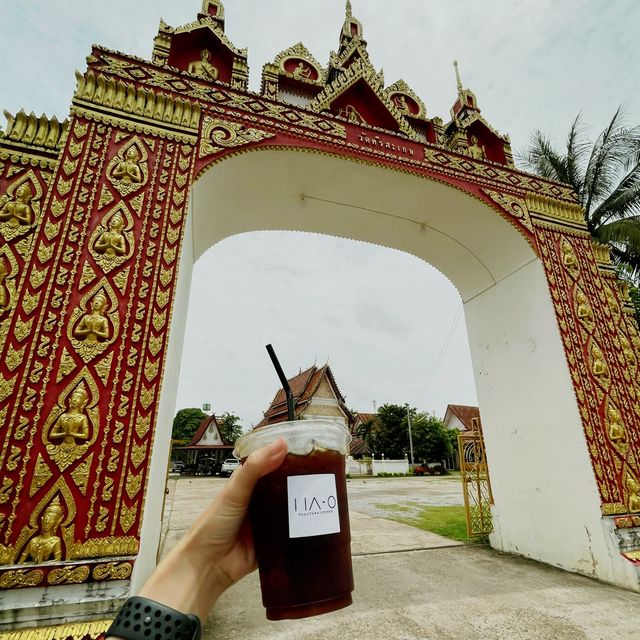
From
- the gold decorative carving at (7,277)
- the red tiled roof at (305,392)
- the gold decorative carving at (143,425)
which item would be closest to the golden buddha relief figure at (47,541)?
the gold decorative carving at (143,425)

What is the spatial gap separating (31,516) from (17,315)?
1309 millimetres

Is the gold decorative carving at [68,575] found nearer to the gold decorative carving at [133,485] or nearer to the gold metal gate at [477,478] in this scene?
the gold decorative carving at [133,485]

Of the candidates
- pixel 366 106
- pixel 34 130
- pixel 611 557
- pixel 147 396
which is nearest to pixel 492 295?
pixel 611 557

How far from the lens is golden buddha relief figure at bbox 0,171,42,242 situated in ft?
9.26

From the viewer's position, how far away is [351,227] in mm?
5219

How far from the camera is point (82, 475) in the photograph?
7.68ft

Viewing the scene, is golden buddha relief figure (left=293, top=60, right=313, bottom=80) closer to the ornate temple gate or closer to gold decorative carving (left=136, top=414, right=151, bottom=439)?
the ornate temple gate

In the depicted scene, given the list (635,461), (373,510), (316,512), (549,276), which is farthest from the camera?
(373,510)

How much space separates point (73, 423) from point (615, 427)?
16.9 ft

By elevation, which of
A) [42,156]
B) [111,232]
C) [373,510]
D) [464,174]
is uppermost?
[464,174]

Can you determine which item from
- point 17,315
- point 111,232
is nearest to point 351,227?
point 111,232

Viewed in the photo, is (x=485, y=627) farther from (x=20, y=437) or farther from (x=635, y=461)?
(x=20, y=437)

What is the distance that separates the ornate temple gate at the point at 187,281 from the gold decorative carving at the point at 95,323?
0.05ft

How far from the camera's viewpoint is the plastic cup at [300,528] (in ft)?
3.30
